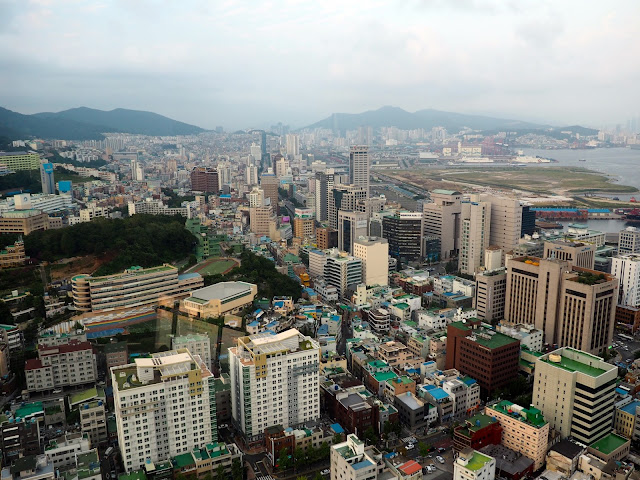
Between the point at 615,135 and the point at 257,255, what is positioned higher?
the point at 615,135

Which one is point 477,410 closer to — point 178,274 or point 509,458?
point 509,458

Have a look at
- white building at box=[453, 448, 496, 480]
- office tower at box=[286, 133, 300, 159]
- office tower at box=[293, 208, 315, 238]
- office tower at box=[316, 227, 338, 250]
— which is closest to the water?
office tower at box=[293, 208, 315, 238]

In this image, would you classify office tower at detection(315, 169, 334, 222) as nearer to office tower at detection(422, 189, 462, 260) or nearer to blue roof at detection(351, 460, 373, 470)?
office tower at detection(422, 189, 462, 260)

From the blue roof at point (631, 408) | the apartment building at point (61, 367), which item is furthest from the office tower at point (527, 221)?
the apartment building at point (61, 367)

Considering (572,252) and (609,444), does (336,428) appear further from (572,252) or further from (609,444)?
(572,252)

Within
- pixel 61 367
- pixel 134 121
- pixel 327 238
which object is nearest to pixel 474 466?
pixel 61 367

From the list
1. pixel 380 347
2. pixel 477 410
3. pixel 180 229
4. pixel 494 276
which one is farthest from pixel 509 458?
pixel 180 229
